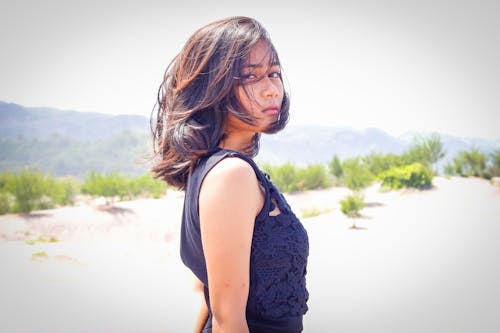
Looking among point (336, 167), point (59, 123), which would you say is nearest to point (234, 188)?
point (336, 167)

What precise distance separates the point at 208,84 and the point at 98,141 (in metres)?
18.7

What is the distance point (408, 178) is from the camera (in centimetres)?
938

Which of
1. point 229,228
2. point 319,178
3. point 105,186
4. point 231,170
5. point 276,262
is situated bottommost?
point 319,178

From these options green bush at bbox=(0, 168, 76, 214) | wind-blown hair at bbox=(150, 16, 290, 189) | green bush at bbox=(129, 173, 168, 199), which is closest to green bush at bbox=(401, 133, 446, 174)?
green bush at bbox=(129, 173, 168, 199)

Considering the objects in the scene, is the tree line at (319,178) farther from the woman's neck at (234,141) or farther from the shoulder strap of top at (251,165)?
the shoulder strap of top at (251,165)

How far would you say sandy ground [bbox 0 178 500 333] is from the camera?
443 cm

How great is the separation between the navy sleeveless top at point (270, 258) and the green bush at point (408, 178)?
28.8 feet

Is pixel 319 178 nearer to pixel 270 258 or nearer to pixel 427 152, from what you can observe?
pixel 427 152

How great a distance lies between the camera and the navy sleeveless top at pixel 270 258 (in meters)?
1.08

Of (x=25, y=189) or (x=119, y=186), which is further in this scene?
(x=119, y=186)

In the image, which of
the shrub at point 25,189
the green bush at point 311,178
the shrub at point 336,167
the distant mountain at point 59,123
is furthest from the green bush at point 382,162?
the shrub at point 25,189

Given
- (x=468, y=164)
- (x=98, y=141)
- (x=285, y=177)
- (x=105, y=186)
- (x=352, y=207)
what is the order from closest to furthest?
(x=352, y=207)
(x=105, y=186)
(x=468, y=164)
(x=285, y=177)
(x=98, y=141)

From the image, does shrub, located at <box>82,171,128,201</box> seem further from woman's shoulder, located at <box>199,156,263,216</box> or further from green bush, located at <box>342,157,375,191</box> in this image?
woman's shoulder, located at <box>199,156,263,216</box>

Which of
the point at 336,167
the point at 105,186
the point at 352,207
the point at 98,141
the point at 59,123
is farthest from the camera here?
the point at 98,141
